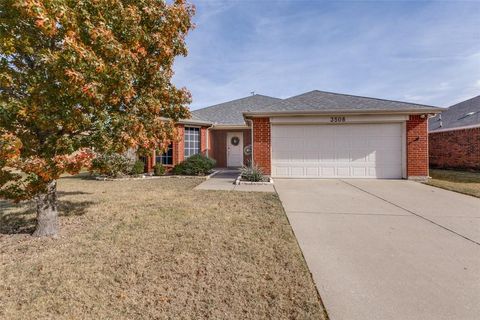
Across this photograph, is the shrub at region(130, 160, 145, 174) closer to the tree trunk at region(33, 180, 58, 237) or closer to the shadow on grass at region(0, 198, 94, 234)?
the shadow on grass at region(0, 198, 94, 234)

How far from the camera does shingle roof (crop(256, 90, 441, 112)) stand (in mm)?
9853

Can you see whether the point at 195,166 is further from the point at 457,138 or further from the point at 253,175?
the point at 457,138

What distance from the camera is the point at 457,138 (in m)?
13.6

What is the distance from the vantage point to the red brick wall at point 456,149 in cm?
1250

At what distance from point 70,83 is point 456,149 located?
17.8 meters

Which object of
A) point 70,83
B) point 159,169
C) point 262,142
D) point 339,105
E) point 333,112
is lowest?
point 159,169

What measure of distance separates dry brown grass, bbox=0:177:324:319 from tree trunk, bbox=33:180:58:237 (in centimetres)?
22

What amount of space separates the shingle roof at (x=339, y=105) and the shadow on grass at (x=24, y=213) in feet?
24.5

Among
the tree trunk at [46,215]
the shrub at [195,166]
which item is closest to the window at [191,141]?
the shrub at [195,166]

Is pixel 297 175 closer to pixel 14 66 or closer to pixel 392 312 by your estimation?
pixel 392 312

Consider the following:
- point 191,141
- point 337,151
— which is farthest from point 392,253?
point 191,141

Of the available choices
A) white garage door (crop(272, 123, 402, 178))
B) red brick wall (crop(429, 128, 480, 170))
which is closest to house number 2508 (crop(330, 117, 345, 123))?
white garage door (crop(272, 123, 402, 178))

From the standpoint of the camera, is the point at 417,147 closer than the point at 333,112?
Yes

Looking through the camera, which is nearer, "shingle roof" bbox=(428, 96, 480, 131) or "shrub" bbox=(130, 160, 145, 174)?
"shrub" bbox=(130, 160, 145, 174)
